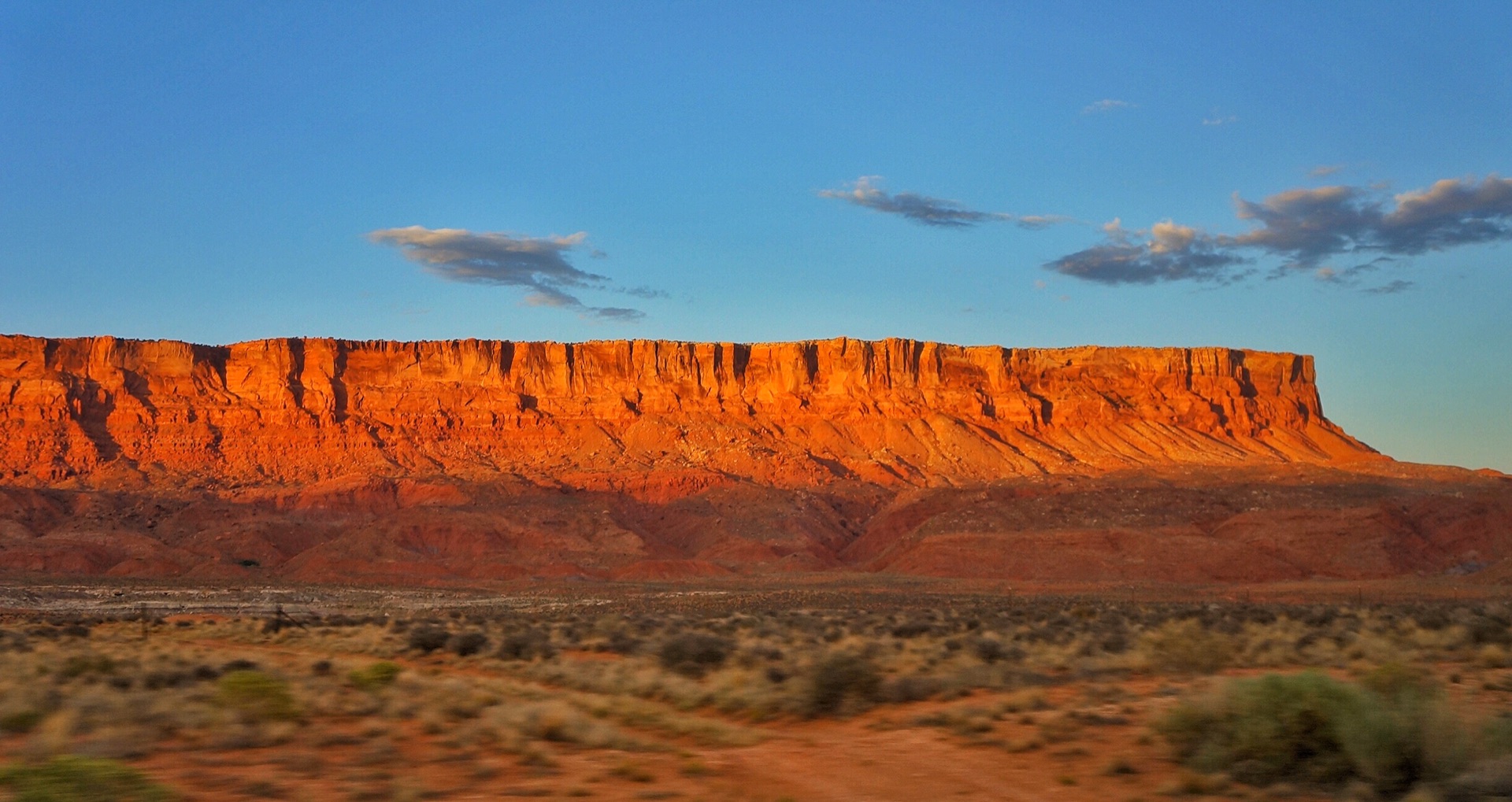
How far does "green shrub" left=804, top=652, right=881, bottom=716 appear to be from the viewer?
12.7m

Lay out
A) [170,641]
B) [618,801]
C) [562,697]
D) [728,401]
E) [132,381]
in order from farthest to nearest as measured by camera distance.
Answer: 1. [728,401]
2. [132,381]
3. [170,641]
4. [562,697]
5. [618,801]

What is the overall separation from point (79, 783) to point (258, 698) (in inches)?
155

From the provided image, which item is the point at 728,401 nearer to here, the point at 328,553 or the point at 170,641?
the point at 328,553

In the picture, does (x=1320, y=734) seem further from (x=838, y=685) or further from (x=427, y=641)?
(x=427, y=641)

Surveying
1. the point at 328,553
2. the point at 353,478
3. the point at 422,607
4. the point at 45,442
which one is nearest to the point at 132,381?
the point at 45,442

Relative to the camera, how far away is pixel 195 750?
9469mm

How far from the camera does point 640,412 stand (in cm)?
10612

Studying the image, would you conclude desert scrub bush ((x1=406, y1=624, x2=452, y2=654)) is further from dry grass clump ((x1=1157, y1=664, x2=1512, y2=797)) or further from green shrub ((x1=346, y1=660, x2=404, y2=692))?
dry grass clump ((x1=1157, y1=664, x2=1512, y2=797))

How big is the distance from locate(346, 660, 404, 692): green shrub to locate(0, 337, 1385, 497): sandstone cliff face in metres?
74.1

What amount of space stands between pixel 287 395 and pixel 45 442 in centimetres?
1817

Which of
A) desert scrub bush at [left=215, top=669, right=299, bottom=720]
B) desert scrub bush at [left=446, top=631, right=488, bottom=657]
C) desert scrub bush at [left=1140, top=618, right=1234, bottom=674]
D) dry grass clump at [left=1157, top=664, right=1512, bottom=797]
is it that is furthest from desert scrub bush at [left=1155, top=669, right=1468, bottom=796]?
desert scrub bush at [left=446, top=631, right=488, bottom=657]

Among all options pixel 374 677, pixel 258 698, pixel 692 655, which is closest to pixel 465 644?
pixel 692 655

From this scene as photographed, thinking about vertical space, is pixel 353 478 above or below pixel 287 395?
below

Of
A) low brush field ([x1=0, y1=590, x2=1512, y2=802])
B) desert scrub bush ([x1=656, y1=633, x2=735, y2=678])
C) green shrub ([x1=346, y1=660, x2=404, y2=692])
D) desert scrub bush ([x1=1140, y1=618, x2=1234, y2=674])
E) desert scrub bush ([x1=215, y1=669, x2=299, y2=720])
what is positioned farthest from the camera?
desert scrub bush ([x1=656, y1=633, x2=735, y2=678])
